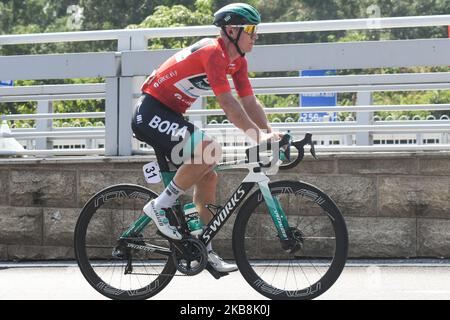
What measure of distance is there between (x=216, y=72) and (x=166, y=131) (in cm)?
55

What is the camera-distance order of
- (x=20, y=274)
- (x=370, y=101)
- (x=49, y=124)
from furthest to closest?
(x=49, y=124) < (x=370, y=101) < (x=20, y=274)

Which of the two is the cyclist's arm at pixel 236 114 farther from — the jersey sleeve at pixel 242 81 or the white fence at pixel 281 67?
the white fence at pixel 281 67

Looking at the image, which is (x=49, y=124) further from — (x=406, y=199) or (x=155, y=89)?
(x=155, y=89)

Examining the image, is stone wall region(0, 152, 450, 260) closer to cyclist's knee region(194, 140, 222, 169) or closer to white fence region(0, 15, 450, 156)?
white fence region(0, 15, 450, 156)

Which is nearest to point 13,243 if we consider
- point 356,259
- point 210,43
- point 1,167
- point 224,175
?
point 1,167

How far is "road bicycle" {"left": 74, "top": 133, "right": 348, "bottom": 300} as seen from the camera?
6.88 m

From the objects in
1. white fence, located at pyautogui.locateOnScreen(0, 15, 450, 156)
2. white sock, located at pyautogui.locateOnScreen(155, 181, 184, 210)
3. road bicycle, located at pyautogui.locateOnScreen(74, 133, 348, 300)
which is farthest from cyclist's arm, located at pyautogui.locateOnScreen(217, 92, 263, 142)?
white fence, located at pyautogui.locateOnScreen(0, 15, 450, 156)

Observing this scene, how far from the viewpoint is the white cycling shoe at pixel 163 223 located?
23.4 feet

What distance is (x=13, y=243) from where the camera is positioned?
1032 cm

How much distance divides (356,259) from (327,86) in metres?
1.56

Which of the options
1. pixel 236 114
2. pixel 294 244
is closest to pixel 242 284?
pixel 294 244

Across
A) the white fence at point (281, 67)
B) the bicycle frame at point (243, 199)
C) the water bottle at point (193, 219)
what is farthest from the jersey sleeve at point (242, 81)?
the white fence at point (281, 67)

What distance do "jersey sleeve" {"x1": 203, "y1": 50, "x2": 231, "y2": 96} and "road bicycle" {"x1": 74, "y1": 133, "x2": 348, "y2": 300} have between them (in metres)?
0.45
